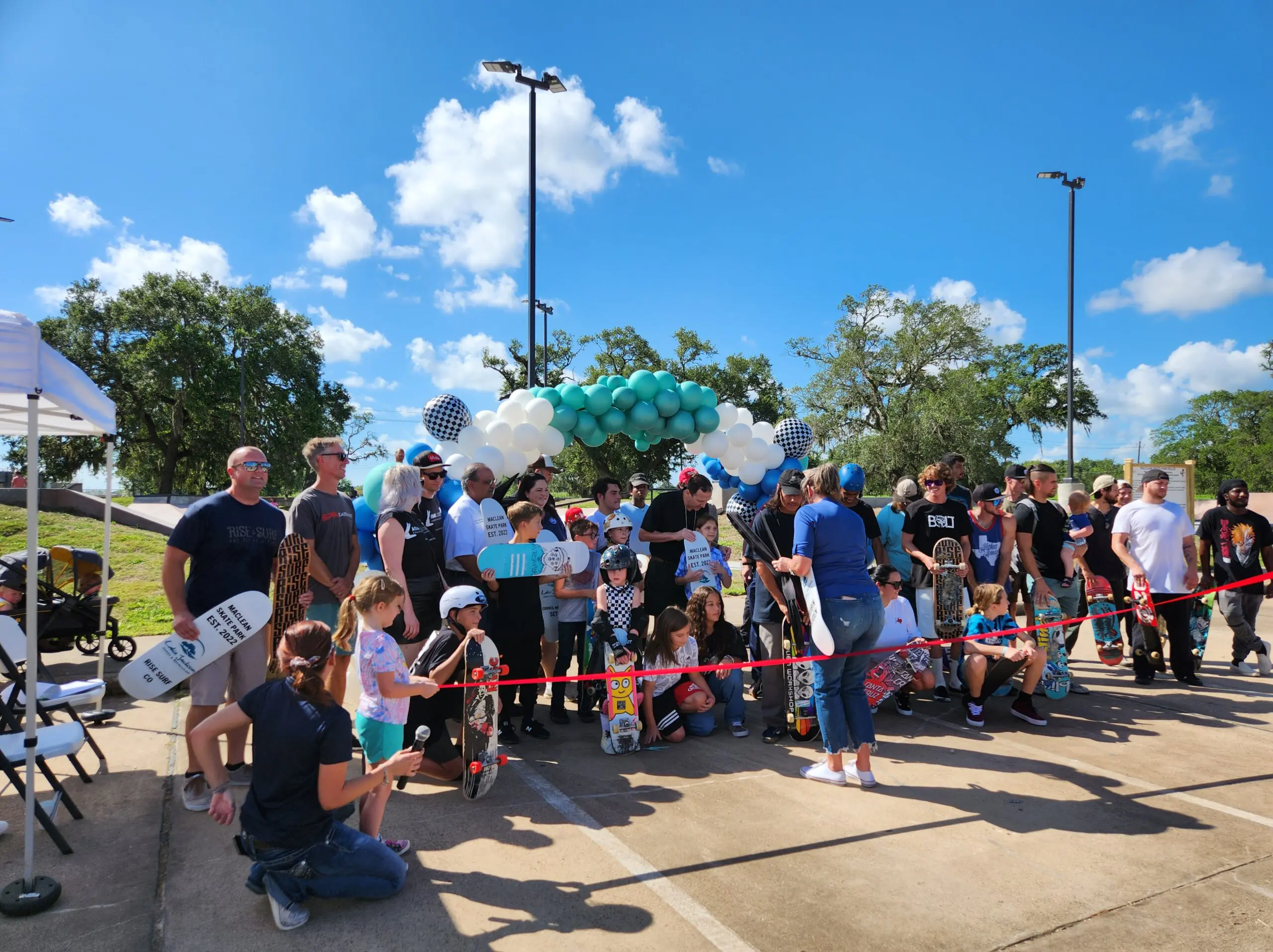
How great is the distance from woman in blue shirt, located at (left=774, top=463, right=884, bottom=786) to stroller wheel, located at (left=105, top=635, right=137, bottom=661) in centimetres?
666

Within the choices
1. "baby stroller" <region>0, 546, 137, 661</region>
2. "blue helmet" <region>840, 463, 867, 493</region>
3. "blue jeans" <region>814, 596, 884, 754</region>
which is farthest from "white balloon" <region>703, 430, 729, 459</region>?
"baby stroller" <region>0, 546, 137, 661</region>

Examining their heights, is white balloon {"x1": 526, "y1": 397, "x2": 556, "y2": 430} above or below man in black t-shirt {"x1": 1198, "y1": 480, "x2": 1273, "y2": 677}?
above

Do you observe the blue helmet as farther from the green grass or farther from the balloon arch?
the green grass

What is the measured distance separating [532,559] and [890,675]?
2728 mm

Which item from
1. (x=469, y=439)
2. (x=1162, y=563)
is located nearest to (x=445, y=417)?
(x=469, y=439)

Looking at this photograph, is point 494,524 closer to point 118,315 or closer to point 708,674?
point 708,674

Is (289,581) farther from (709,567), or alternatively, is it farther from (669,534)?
(709,567)

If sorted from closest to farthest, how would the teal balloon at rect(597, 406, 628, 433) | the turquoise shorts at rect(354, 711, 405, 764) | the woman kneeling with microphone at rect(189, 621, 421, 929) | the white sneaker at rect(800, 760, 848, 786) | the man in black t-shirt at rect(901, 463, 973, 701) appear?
the woman kneeling with microphone at rect(189, 621, 421, 929) → the turquoise shorts at rect(354, 711, 405, 764) → the white sneaker at rect(800, 760, 848, 786) → the man in black t-shirt at rect(901, 463, 973, 701) → the teal balloon at rect(597, 406, 628, 433)

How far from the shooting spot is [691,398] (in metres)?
8.56

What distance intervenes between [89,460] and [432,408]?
32.8m

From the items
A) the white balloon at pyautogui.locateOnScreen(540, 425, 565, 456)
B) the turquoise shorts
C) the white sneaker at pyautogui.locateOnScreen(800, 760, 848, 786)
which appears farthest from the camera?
the white balloon at pyautogui.locateOnScreen(540, 425, 565, 456)

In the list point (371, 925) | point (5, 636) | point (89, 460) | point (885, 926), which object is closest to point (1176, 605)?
point (885, 926)

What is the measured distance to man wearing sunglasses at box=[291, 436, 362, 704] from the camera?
14.7 ft

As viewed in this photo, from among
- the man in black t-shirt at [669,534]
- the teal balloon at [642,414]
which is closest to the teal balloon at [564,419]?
the teal balloon at [642,414]
